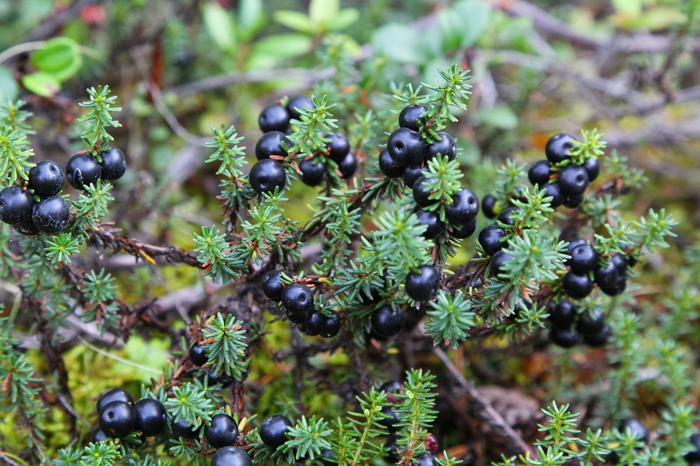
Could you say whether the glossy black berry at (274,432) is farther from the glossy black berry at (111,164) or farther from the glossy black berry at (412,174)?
the glossy black berry at (111,164)

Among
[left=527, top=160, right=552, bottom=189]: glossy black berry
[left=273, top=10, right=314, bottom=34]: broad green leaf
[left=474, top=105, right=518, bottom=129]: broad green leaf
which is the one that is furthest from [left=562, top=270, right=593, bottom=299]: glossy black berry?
[left=273, top=10, right=314, bottom=34]: broad green leaf

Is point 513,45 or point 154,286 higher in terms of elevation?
point 513,45

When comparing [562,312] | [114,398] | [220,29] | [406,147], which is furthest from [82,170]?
[220,29]

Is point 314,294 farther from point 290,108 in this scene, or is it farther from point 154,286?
point 154,286

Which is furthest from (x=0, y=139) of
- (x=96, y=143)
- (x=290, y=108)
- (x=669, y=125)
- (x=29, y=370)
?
(x=669, y=125)

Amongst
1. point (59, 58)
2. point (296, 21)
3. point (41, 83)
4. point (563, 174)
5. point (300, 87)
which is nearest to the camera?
point (563, 174)

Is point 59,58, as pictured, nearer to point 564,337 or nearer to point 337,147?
point 337,147

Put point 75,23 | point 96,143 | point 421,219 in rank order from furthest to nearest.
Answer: point 75,23, point 96,143, point 421,219

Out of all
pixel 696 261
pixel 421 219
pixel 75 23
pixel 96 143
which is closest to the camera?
pixel 421 219
